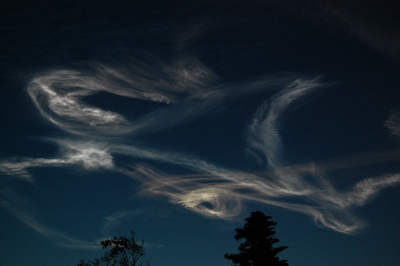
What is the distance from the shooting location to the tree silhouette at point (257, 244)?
21.9 m

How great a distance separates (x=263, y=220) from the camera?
23688 mm

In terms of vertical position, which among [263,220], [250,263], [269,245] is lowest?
[250,263]

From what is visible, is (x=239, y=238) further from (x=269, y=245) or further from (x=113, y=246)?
(x=113, y=246)

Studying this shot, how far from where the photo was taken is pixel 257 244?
2284 centimetres

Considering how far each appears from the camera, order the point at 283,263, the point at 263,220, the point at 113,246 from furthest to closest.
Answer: the point at 113,246 < the point at 263,220 < the point at 283,263

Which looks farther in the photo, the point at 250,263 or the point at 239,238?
the point at 239,238

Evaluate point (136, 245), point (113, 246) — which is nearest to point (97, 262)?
point (113, 246)

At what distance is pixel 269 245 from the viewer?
892 inches

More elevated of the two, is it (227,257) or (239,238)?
(239,238)

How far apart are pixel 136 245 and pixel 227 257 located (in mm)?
15734

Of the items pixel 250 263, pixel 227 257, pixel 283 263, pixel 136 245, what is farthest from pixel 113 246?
pixel 283 263

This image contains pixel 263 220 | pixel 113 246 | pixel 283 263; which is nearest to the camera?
pixel 283 263

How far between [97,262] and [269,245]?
26.7 m

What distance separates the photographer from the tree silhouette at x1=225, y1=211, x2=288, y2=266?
21.9m
